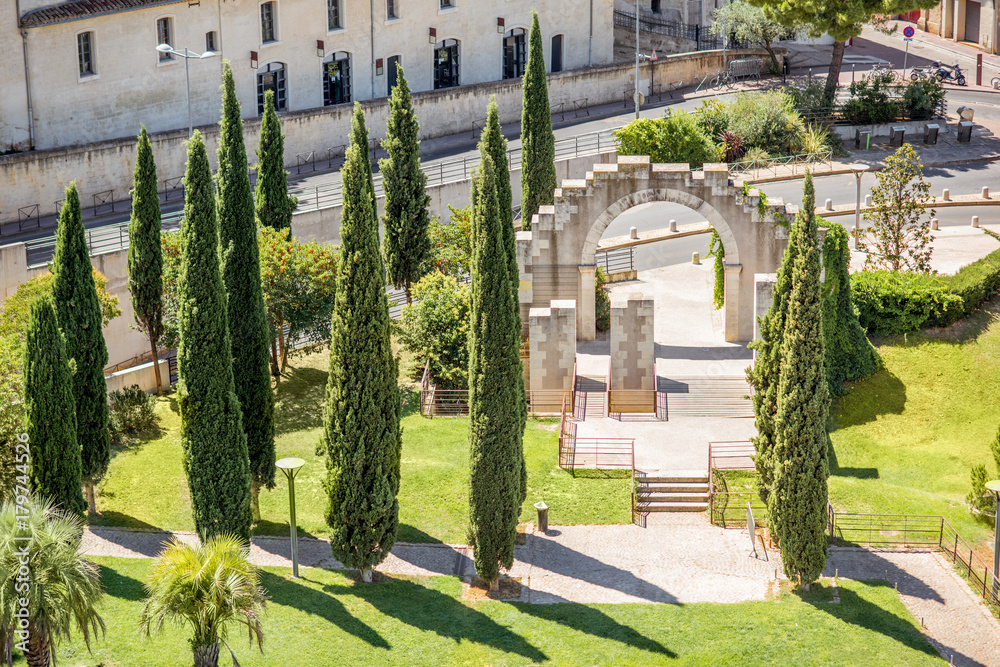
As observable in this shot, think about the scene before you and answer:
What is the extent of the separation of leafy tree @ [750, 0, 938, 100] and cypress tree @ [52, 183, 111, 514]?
142ft

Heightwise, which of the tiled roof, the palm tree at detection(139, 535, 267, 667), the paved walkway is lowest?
the paved walkway

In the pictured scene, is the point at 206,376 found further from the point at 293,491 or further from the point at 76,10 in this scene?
the point at 76,10

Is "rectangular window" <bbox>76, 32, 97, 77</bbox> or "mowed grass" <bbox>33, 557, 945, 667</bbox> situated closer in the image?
"mowed grass" <bbox>33, 557, 945, 667</bbox>

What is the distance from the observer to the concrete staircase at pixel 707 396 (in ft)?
145

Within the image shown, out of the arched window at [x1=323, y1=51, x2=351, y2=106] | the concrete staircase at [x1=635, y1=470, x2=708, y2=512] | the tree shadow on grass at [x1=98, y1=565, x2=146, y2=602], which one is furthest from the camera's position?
the arched window at [x1=323, y1=51, x2=351, y2=106]

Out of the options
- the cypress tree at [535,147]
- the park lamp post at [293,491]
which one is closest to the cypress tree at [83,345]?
the park lamp post at [293,491]

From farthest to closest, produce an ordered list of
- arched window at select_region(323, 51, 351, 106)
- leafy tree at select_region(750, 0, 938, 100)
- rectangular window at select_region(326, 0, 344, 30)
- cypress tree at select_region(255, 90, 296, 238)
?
Answer: arched window at select_region(323, 51, 351, 106) < rectangular window at select_region(326, 0, 344, 30) < leafy tree at select_region(750, 0, 938, 100) < cypress tree at select_region(255, 90, 296, 238)

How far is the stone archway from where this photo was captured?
1869 inches

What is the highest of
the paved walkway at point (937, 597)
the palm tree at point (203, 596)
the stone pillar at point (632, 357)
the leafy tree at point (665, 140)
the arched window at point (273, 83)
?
the arched window at point (273, 83)

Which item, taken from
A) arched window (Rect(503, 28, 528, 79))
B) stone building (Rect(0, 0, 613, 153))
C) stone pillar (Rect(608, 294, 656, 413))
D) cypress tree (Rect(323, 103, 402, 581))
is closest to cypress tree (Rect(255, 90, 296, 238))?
stone building (Rect(0, 0, 613, 153))

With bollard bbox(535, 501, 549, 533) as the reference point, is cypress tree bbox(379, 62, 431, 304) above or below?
above

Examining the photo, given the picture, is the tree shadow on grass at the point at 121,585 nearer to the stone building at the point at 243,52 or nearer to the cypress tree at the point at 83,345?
the cypress tree at the point at 83,345

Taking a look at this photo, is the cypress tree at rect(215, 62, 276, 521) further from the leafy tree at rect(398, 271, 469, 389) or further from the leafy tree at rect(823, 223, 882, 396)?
the leafy tree at rect(823, 223, 882, 396)

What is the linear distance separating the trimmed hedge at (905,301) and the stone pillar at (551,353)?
378 inches
